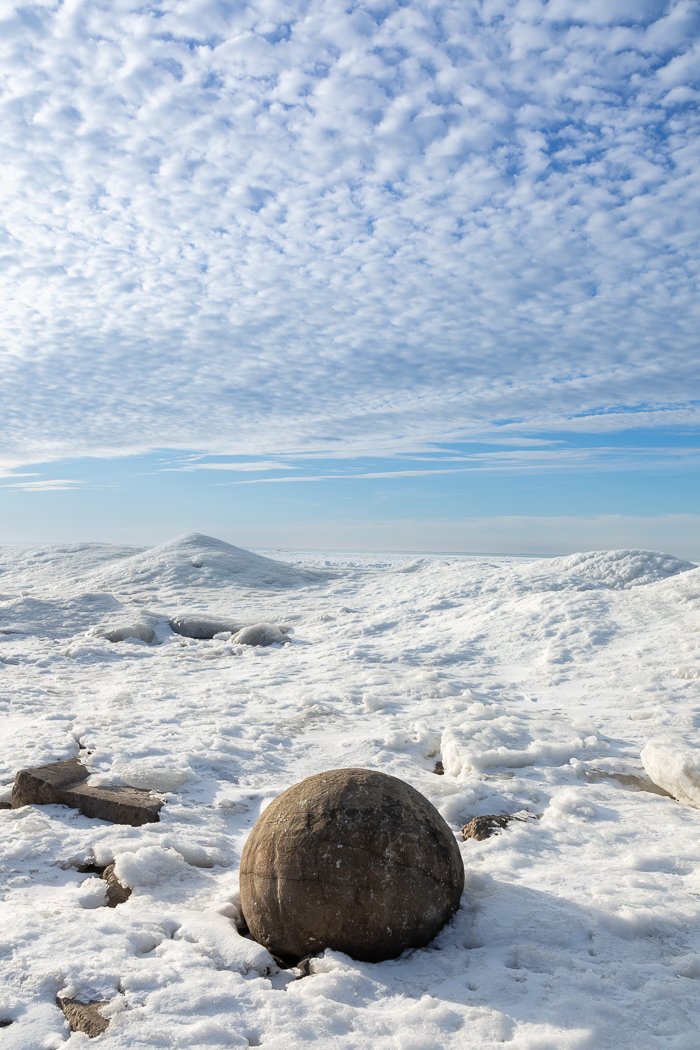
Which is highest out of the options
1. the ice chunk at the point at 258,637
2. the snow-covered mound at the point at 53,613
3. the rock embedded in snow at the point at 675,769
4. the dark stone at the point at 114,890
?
the rock embedded in snow at the point at 675,769

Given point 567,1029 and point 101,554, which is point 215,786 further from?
point 101,554

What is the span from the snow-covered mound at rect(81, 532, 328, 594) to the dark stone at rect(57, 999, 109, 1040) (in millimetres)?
17661

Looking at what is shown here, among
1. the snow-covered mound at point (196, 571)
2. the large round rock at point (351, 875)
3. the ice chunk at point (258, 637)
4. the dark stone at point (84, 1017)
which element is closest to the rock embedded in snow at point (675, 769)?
the large round rock at point (351, 875)

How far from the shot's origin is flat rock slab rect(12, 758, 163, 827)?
562cm

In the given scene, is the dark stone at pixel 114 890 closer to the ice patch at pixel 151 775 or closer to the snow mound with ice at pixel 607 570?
the ice patch at pixel 151 775

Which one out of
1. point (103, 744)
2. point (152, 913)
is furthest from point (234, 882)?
point (103, 744)

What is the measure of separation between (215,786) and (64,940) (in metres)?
2.83

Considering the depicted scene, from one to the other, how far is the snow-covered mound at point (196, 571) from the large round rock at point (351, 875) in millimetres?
17094

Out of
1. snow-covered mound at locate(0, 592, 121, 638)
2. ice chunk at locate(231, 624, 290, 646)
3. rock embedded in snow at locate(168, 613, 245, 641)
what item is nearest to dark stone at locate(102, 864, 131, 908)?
ice chunk at locate(231, 624, 290, 646)

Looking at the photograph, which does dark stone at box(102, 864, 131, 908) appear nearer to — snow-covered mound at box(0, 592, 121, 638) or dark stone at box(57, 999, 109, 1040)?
dark stone at box(57, 999, 109, 1040)

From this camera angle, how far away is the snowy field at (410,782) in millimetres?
3244

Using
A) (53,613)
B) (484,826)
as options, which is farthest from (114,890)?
(53,613)

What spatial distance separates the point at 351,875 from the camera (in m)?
3.77

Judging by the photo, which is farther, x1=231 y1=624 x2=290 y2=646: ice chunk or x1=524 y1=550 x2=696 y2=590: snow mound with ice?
x1=524 y1=550 x2=696 y2=590: snow mound with ice
